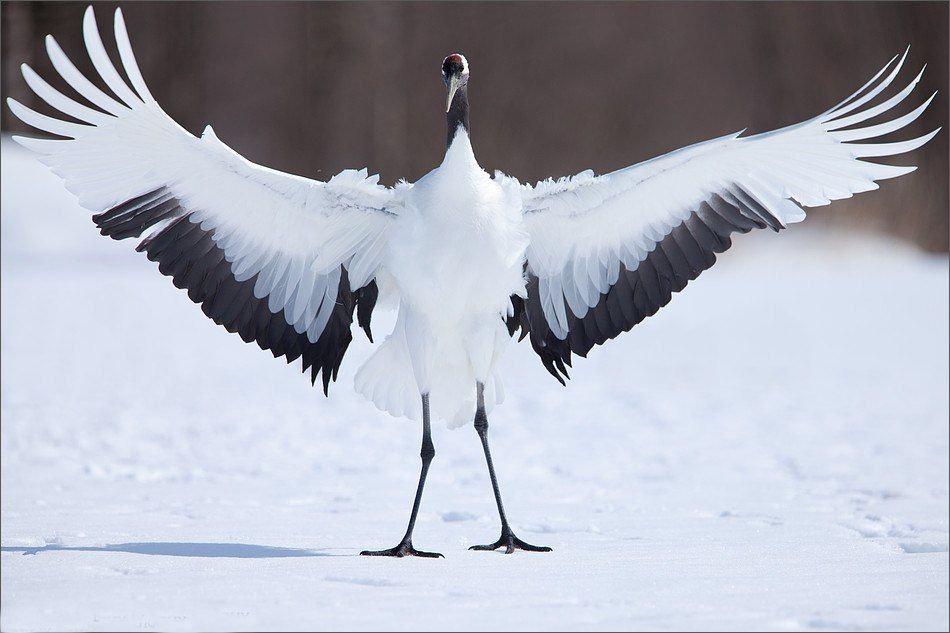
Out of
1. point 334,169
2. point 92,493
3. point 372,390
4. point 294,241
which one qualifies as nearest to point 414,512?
point 372,390

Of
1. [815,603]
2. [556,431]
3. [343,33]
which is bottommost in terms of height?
[815,603]

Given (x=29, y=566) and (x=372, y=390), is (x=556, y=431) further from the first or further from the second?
(x=29, y=566)

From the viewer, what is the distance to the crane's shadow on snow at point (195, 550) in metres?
3.77

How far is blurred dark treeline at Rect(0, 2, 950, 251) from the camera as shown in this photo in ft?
51.0

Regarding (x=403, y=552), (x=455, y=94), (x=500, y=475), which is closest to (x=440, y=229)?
(x=455, y=94)

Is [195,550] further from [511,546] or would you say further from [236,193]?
[236,193]

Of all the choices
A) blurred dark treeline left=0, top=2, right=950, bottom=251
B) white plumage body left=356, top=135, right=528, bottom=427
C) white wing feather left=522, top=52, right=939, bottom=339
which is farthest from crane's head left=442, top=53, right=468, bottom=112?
blurred dark treeline left=0, top=2, right=950, bottom=251

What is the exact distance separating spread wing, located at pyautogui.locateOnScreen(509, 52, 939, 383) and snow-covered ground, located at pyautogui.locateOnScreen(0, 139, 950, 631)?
0.85m

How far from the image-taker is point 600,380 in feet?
30.3

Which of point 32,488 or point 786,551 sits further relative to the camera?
point 32,488

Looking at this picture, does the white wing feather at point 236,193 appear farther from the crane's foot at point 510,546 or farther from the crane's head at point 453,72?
the crane's foot at point 510,546

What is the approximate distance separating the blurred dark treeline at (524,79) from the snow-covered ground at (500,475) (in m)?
3.27

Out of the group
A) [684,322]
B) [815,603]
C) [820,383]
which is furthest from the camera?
[684,322]

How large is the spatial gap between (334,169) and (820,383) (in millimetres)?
8465
